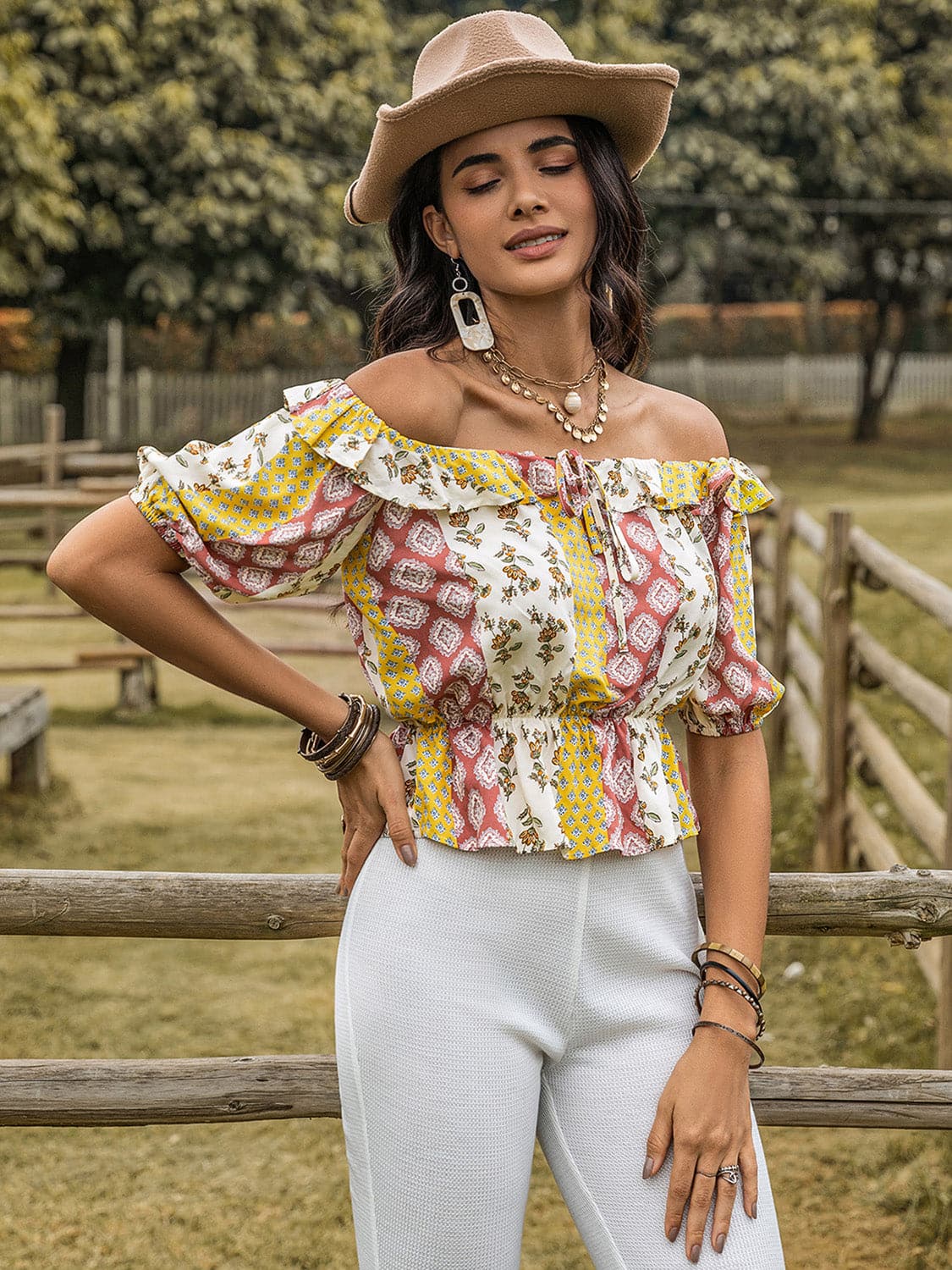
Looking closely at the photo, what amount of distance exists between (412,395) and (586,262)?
295 mm

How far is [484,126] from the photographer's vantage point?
1.77 meters

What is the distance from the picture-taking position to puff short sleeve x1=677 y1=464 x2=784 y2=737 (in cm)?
182

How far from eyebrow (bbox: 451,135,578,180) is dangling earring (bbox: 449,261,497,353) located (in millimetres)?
115

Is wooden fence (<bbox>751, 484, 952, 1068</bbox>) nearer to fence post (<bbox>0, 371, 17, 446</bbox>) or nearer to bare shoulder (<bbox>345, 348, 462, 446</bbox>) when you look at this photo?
bare shoulder (<bbox>345, 348, 462, 446</bbox>)

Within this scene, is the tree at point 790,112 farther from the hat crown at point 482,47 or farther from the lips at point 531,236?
the lips at point 531,236

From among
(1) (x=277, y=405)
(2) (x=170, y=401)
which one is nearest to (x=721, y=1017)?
(1) (x=277, y=405)

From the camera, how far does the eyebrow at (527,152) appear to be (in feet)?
5.83

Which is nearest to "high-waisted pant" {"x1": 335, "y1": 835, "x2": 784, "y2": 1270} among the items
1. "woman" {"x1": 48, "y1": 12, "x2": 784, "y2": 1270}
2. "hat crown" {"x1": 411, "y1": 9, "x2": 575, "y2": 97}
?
"woman" {"x1": 48, "y1": 12, "x2": 784, "y2": 1270}

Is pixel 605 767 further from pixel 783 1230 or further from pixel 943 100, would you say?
pixel 943 100

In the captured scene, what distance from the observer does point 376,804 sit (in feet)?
5.68

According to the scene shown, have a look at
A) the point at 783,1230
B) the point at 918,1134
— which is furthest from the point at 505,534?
the point at 918,1134

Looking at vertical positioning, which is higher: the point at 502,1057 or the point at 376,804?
the point at 376,804

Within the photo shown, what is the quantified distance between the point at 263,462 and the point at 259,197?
1466cm

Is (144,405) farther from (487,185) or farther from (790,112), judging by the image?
(487,185)
